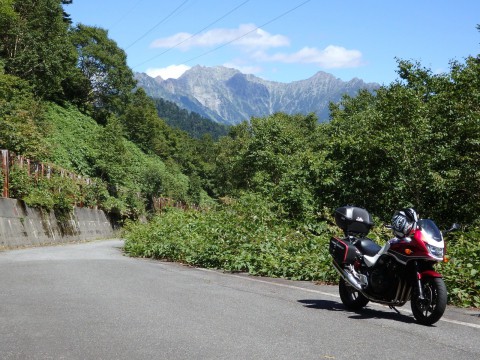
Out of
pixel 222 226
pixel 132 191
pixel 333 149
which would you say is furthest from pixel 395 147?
pixel 132 191

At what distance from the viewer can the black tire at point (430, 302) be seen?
5.25 m

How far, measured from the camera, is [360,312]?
21.0ft

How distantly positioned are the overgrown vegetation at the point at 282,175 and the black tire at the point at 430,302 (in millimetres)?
1782

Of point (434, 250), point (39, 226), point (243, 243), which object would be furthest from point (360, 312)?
point (39, 226)

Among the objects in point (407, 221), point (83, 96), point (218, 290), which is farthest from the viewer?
point (83, 96)

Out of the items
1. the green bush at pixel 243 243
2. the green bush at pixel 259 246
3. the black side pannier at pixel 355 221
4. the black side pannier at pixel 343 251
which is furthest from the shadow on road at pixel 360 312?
the green bush at pixel 243 243

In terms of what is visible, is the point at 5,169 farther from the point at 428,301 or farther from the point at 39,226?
the point at 428,301

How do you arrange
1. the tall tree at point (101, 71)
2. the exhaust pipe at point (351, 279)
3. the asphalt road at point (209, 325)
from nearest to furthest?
the asphalt road at point (209, 325) < the exhaust pipe at point (351, 279) < the tall tree at point (101, 71)

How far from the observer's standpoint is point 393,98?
76.5ft

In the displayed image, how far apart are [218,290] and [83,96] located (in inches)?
2523

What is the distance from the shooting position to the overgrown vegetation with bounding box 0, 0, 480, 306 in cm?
1270

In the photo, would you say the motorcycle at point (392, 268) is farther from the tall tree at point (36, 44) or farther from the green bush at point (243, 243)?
the tall tree at point (36, 44)

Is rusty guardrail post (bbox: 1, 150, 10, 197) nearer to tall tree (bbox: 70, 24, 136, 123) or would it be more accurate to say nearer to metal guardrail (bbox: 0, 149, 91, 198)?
metal guardrail (bbox: 0, 149, 91, 198)

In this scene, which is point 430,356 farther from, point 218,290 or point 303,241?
point 303,241
